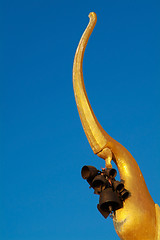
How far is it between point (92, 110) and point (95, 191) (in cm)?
207

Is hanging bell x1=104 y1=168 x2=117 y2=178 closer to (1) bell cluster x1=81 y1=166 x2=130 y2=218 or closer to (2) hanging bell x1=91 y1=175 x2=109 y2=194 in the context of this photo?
(1) bell cluster x1=81 y1=166 x2=130 y2=218

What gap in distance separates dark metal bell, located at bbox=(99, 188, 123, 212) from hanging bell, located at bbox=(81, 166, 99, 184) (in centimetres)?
40

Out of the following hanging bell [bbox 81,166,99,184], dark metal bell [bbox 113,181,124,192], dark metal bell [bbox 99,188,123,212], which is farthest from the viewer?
hanging bell [bbox 81,166,99,184]

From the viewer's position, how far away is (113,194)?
360 inches

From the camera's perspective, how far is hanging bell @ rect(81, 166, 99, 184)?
9.37m

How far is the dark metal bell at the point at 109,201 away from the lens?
9.07 metres

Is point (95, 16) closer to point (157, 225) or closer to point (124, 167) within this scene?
point (124, 167)

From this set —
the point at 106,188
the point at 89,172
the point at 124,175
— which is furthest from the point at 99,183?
the point at 124,175

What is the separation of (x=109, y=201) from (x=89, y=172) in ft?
2.42

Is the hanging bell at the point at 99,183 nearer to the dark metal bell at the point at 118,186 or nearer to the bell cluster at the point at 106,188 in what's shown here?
the bell cluster at the point at 106,188

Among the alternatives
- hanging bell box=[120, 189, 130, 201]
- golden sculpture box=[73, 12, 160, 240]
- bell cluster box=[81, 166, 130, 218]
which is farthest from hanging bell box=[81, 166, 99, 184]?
hanging bell box=[120, 189, 130, 201]

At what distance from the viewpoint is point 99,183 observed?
933 cm

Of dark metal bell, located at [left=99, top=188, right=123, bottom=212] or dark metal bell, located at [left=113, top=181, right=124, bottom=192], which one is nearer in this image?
dark metal bell, located at [left=99, top=188, right=123, bottom=212]

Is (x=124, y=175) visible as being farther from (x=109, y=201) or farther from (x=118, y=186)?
(x=109, y=201)
